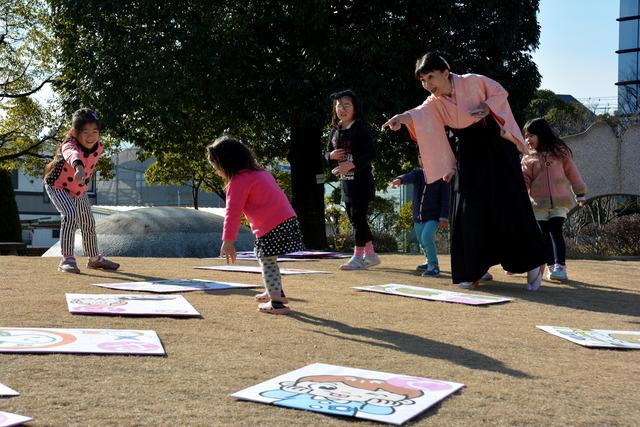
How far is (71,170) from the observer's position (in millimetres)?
7625

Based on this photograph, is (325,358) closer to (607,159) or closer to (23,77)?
(607,159)

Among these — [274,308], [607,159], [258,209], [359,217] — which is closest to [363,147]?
[359,217]

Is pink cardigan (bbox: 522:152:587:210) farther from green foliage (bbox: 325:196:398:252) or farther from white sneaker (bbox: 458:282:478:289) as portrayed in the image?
green foliage (bbox: 325:196:398:252)

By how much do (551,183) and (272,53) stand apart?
31.4ft

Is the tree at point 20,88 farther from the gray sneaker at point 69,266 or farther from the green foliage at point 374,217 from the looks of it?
the gray sneaker at point 69,266

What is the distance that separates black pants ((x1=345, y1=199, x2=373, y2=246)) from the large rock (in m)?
4.35

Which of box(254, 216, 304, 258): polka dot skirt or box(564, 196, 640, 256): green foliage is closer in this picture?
box(254, 216, 304, 258): polka dot skirt

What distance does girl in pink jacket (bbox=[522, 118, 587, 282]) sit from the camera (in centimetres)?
788

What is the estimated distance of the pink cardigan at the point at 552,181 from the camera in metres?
7.88

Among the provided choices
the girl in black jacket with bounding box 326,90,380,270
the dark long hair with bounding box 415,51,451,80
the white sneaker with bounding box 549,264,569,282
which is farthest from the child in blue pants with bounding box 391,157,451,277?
the dark long hair with bounding box 415,51,451,80

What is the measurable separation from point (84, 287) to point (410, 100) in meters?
10.6

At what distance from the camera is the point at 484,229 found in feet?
21.7

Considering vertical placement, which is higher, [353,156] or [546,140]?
[546,140]

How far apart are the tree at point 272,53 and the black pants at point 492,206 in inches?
326
